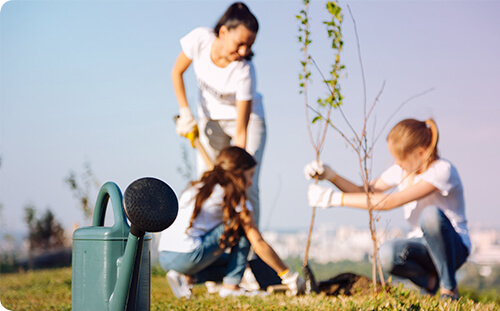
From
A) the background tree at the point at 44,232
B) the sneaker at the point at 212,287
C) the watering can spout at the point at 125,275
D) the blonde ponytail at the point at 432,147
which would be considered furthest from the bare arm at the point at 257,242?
the background tree at the point at 44,232

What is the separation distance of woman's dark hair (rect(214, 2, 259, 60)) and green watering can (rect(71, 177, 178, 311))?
82.2 inches

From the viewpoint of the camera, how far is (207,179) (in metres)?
3.58

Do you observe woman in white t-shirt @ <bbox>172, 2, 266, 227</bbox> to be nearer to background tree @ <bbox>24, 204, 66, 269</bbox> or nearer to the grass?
the grass

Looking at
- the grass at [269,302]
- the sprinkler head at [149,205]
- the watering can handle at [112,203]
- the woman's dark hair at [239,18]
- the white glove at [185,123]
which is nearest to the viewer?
the sprinkler head at [149,205]

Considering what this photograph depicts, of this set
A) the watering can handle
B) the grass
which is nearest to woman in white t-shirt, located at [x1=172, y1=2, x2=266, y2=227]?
the grass

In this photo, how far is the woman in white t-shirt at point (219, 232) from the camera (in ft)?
11.4

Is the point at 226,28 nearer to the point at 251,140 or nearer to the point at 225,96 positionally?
the point at 225,96

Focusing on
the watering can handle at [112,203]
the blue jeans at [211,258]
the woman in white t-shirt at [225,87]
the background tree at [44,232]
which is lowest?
the background tree at [44,232]

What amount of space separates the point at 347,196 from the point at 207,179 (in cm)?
93

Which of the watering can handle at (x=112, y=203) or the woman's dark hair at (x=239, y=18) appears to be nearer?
the watering can handle at (x=112, y=203)

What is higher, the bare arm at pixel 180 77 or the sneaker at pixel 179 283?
the bare arm at pixel 180 77

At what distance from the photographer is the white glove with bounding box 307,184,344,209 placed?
3.31 meters

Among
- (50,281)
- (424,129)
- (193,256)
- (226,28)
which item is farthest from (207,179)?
(50,281)

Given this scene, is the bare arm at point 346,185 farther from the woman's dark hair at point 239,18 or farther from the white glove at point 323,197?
the woman's dark hair at point 239,18
